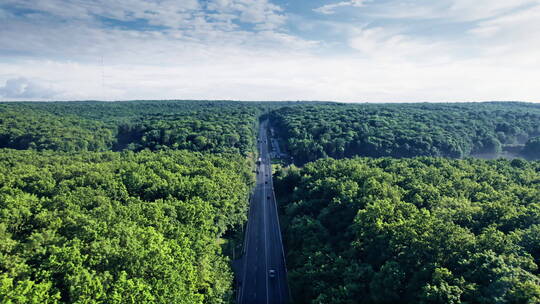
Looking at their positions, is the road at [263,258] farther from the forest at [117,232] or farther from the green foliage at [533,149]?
the green foliage at [533,149]

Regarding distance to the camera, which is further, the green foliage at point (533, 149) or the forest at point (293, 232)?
the green foliage at point (533, 149)

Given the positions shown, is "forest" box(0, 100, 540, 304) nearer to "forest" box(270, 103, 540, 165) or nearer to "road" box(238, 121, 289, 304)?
"road" box(238, 121, 289, 304)

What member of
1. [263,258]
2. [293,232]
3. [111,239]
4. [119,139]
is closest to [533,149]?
[293,232]

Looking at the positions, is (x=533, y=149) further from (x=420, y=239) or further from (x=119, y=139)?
(x=119, y=139)

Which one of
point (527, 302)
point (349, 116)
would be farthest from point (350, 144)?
point (527, 302)

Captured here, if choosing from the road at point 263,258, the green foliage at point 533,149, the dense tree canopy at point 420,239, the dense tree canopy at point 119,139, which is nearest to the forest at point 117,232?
the road at point 263,258

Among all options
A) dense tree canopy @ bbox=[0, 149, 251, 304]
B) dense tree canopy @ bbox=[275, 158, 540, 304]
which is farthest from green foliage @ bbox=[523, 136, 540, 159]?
dense tree canopy @ bbox=[0, 149, 251, 304]
